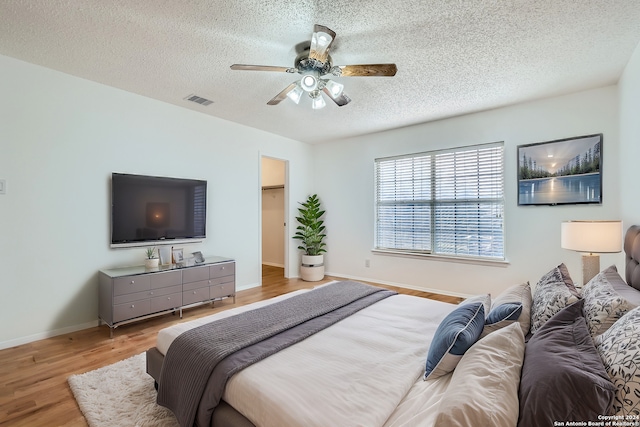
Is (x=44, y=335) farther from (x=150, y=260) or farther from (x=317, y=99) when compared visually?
(x=317, y=99)

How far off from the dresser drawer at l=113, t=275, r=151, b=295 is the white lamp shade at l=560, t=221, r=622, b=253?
407 cm

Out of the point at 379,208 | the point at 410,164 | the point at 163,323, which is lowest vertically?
the point at 163,323

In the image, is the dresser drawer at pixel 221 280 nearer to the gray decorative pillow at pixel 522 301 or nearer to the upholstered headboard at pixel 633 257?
the gray decorative pillow at pixel 522 301

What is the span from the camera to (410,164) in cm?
469

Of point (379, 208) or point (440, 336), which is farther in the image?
point (379, 208)

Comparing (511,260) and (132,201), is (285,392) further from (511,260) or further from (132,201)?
(511,260)

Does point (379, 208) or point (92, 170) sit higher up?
point (92, 170)

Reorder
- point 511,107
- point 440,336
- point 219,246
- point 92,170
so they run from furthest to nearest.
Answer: point 219,246
point 511,107
point 92,170
point 440,336

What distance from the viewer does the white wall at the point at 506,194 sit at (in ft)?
10.6

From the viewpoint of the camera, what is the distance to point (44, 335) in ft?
9.22

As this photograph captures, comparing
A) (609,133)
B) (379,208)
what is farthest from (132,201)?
(609,133)

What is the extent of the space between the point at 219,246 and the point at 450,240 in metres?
3.44

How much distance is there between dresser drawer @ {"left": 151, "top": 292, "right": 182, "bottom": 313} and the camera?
10.2 ft

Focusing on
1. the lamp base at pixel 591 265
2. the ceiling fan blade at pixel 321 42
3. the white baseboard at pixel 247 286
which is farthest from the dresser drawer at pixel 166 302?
the lamp base at pixel 591 265
